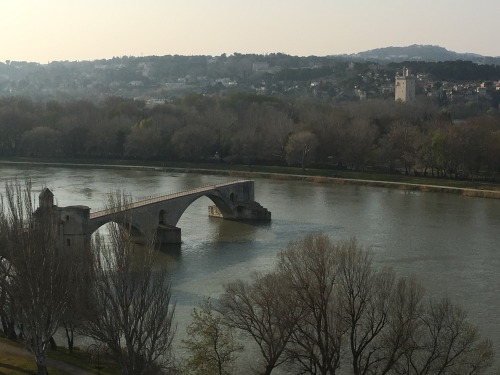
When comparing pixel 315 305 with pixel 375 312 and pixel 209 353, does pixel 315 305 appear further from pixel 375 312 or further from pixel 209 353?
pixel 209 353

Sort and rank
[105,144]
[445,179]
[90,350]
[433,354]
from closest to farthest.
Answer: [433,354], [90,350], [445,179], [105,144]

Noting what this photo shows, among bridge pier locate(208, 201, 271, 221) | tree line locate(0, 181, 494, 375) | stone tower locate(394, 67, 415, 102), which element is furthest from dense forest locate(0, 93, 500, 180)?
tree line locate(0, 181, 494, 375)

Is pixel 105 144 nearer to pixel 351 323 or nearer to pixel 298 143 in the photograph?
pixel 298 143

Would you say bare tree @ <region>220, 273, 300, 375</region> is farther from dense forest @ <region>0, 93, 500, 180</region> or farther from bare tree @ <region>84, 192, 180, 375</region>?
dense forest @ <region>0, 93, 500, 180</region>

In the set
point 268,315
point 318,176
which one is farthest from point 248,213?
point 268,315

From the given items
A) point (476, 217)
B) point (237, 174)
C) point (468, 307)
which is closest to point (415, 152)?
point (237, 174)

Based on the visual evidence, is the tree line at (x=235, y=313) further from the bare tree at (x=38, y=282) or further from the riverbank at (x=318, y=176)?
the riverbank at (x=318, y=176)
